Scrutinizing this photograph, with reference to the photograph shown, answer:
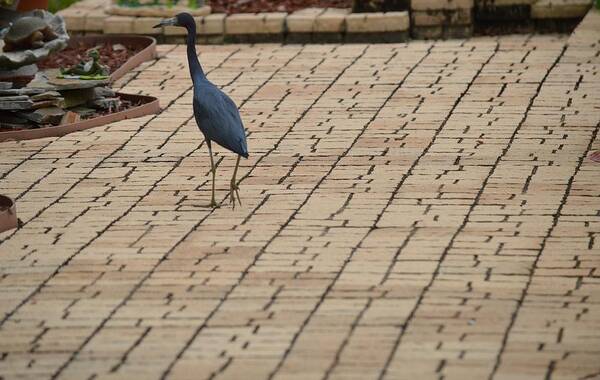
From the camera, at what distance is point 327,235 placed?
27.8 ft

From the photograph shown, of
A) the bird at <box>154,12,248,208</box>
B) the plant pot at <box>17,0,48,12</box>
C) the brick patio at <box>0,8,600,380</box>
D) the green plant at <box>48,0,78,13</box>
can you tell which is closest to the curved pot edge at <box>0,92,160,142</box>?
the brick patio at <box>0,8,600,380</box>

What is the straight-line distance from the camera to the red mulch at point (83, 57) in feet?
42.8

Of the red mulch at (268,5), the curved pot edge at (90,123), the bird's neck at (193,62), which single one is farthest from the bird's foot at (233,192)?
the red mulch at (268,5)

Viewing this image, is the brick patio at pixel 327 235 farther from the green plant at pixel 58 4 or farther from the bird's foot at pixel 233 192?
the green plant at pixel 58 4

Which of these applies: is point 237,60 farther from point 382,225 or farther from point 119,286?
point 119,286

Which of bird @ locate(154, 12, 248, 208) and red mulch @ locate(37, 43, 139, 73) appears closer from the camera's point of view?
bird @ locate(154, 12, 248, 208)

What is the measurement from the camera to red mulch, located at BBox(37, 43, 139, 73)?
13039 millimetres

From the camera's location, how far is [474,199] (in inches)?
Result: 358

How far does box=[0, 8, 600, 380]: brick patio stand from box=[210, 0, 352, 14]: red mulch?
1.96 m

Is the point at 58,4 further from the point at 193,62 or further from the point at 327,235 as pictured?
the point at 327,235

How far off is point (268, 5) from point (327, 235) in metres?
6.85

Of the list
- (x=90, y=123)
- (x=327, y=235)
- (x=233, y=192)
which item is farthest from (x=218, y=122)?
(x=90, y=123)

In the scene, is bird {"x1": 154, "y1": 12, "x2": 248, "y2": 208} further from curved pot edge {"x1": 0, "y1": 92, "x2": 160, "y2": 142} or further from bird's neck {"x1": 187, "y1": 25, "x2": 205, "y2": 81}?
curved pot edge {"x1": 0, "y1": 92, "x2": 160, "y2": 142}

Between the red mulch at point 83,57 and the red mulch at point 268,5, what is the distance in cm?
140
